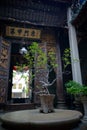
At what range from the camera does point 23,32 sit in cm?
697

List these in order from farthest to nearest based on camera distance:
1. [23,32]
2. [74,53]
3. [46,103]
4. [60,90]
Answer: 1. [23,32]
2. [60,90]
3. [74,53]
4. [46,103]

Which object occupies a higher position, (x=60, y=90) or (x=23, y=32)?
(x=23, y=32)

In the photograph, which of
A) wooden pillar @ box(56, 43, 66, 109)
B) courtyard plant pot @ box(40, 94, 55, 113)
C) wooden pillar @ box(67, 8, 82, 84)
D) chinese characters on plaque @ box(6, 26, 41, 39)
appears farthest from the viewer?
chinese characters on plaque @ box(6, 26, 41, 39)

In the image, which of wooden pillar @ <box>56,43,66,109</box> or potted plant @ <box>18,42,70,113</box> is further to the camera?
wooden pillar @ <box>56,43,66,109</box>

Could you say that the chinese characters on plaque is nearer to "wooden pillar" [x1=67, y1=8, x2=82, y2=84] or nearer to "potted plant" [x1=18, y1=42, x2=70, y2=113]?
"potted plant" [x1=18, y1=42, x2=70, y2=113]

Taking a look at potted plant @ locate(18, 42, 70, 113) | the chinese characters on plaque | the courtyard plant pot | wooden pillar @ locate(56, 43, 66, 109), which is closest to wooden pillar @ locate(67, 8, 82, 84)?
potted plant @ locate(18, 42, 70, 113)

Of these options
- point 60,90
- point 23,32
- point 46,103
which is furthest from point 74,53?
point 46,103

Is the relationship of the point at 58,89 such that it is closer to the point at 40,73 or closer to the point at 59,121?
the point at 40,73

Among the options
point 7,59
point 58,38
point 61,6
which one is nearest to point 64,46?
point 58,38

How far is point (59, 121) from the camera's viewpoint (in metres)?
2.66

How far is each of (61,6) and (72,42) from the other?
6.89ft

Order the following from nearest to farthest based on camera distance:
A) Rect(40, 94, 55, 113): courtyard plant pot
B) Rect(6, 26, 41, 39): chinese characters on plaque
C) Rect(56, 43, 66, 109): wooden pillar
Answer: Rect(40, 94, 55, 113): courtyard plant pot, Rect(56, 43, 66, 109): wooden pillar, Rect(6, 26, 41, 39): chinese characters on plaque

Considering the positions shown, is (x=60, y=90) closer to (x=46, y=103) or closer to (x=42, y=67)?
(x=42, y=67)

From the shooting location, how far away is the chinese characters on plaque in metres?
6.78
